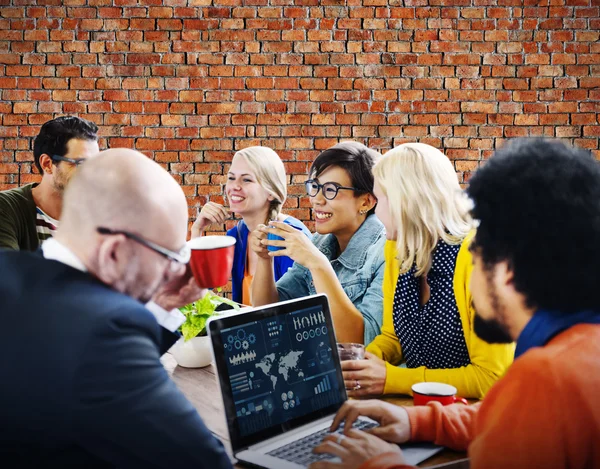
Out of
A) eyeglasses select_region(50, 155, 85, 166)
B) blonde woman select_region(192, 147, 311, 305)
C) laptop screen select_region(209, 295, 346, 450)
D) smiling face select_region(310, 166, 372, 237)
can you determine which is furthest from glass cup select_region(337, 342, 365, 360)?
eyeglasses select_region(50, 155, 85, 166)

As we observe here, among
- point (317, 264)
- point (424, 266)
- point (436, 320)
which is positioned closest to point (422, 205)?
point (424, 266)

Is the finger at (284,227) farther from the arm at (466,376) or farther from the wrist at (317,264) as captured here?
the arm at (466,376)

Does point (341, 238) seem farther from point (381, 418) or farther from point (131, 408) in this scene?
point (131, 408)

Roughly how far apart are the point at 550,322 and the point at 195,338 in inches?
37.8

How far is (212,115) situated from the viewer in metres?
3.53

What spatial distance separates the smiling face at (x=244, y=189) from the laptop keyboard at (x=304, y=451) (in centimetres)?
160

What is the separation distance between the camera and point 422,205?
1548 mm

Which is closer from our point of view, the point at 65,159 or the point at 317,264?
the point at 317,264

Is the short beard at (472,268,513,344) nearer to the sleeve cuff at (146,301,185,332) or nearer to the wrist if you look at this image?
Result: the sleeve cuff at (146,301,185,332)

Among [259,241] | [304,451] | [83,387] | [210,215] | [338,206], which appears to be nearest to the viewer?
[83,387]

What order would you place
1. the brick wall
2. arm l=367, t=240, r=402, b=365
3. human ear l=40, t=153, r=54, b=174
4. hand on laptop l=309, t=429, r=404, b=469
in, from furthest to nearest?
the brick wall → human ear l=40, t=153, r=54, b=174 → arm l=367, t=240, r=402, b=365 → hand on laptop l=309, t=429, r=404, b=469

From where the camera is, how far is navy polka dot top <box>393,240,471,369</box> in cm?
149

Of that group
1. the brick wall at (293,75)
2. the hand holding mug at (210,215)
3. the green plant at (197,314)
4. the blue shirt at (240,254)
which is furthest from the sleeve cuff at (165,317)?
the brick wall at (293,75)

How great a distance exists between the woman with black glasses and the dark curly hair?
3.41ft
